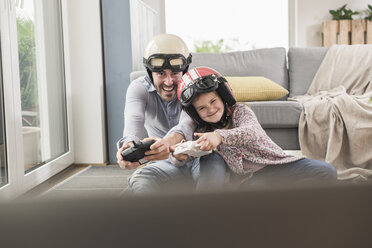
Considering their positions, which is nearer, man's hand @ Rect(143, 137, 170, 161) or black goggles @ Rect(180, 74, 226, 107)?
man's hand @ Rect(143, 137, 170, 161)

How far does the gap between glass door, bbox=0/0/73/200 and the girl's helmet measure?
52.9 inches

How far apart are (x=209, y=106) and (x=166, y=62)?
7.9 inches

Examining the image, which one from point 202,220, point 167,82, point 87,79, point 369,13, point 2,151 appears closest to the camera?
point 202,220

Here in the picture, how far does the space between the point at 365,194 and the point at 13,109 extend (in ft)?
7.86

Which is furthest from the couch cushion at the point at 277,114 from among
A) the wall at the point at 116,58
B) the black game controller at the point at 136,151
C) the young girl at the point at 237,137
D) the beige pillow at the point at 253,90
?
the black game controller at the point at 136,151

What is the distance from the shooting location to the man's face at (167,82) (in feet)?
4.49

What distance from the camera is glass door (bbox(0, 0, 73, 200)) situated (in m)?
2.33

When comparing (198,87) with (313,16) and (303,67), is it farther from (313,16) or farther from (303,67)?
(313,16)

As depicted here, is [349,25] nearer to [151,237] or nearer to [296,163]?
[296,163]

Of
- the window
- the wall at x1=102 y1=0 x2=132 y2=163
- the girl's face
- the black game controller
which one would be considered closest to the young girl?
the girl's face

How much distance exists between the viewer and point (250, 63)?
3402 mm

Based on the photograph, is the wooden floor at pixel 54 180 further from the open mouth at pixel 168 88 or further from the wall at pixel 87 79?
the open mouth at pixel 168 88

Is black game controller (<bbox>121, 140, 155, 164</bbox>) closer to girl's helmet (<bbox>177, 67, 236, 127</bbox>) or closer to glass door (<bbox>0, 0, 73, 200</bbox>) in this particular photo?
girl's helmet (<bbox>177, 67, 236, 127</bbox>)

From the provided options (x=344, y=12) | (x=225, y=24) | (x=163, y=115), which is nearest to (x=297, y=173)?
(x=163, y=115)
